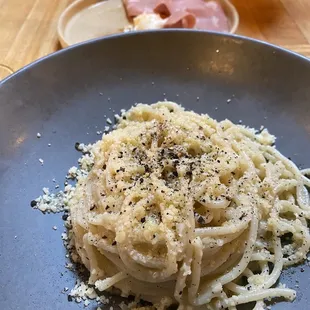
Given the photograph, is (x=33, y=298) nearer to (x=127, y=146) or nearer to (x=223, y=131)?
(x=127, y=146)

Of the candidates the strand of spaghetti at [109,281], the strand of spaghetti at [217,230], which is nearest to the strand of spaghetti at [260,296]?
the strand of spaghetti at [217,230]

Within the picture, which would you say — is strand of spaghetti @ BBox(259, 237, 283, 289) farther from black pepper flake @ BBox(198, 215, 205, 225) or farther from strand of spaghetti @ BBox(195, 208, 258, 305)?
black pepper flake @ BBox(198, 215, 205, 225)

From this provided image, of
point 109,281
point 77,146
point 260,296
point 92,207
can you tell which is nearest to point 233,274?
point 260,296

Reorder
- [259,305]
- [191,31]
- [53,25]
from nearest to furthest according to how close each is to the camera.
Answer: [259,305] < [191,31] < [53,25]

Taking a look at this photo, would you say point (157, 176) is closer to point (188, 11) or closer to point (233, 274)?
point (233, 274)

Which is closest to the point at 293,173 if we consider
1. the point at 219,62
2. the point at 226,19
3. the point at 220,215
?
the point at 220,215

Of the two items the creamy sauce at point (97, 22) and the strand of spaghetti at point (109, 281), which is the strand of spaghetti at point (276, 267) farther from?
the creamy sauce at point (97, 22)
